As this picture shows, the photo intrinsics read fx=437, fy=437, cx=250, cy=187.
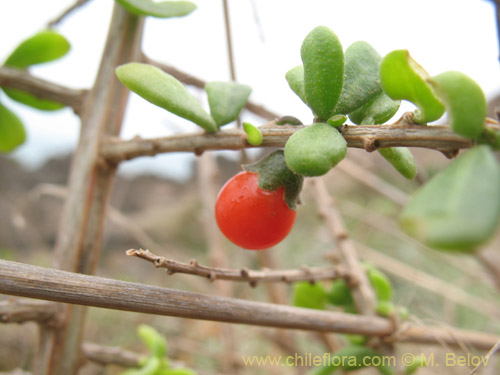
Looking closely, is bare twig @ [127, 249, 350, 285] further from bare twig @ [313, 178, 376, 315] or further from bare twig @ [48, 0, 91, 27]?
bare twig @ [48, 0, 91, 27]

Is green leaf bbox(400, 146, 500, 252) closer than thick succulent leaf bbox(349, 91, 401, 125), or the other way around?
green leaf bbox(400, 146, 500, 252)

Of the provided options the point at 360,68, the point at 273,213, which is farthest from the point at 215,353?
the point at 360,68

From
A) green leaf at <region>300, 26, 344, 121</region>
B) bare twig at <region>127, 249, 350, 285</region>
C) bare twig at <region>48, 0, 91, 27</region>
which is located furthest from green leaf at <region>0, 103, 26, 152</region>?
green leaf at <region>300, 26, 344, 121</region>

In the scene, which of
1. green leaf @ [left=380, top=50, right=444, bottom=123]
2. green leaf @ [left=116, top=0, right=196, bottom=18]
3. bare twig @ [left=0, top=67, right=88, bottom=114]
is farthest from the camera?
bare twig @ [left=0, top=67, right=88, bottom=114]

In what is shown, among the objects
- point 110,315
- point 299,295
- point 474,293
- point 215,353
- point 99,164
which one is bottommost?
point 110,315

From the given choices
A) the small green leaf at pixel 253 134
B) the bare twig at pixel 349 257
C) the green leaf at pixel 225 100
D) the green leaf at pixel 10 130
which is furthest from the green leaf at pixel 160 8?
the bare twig at pixel 349 257

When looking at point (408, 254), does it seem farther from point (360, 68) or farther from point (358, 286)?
point (360, 68)

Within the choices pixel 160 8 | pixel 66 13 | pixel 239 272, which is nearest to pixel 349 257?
pixel 239 272
